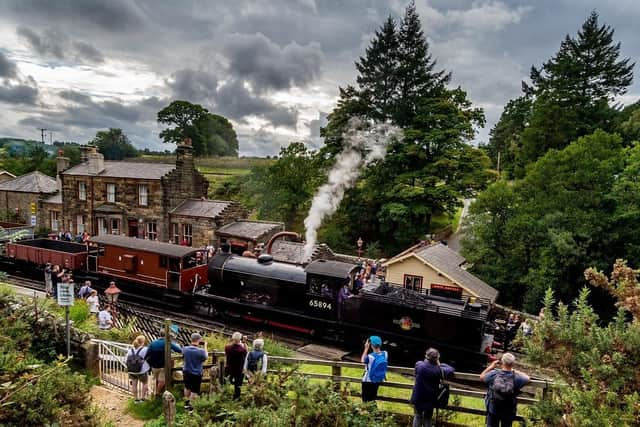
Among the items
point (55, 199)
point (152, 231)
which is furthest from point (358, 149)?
point (55, 199)

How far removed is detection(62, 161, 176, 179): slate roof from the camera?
2775 cm

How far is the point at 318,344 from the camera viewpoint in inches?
579

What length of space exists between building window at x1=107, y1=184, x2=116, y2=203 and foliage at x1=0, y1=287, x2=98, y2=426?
849 inches

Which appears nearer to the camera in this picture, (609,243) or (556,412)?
(556,412)

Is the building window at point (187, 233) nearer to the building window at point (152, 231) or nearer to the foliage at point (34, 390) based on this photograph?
the building window at point (152, 231)

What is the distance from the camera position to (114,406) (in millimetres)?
8180

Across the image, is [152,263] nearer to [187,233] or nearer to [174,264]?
[174,264]

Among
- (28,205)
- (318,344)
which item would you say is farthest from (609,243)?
(28,205)

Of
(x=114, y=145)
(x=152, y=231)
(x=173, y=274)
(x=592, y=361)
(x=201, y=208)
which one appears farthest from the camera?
(x=114, y=145)

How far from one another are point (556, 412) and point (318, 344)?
390 inches

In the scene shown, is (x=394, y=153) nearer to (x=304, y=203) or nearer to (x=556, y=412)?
(x=304, y=203)

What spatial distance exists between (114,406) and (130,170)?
23.8 metres

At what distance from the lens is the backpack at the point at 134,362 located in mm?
7887

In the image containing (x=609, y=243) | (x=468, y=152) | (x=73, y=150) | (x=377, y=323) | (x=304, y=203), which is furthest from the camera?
(x=73, y=150)
